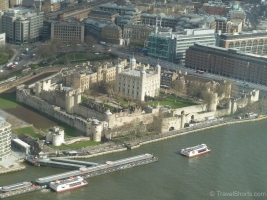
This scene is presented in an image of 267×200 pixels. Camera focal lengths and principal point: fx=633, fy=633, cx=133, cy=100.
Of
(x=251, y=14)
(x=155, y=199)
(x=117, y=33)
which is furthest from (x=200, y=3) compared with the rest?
(x=155, y=199)

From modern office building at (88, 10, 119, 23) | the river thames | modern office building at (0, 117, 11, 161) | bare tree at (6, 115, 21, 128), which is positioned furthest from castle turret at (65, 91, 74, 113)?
modern office building at (88, 10, 119, 23)

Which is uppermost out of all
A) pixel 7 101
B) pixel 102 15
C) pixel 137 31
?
pixel 102 15

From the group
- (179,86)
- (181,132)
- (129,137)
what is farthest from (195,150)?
(179,86)

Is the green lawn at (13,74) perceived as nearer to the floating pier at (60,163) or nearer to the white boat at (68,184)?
the floating pier at (60,163)

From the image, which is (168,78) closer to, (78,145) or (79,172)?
(78,145)

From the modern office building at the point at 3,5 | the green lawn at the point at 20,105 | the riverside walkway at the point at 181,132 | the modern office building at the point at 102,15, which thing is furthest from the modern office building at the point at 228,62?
the modern office building at the point at 3,5

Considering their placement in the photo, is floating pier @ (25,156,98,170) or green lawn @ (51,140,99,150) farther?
green lawn @ (51,140,99,150)

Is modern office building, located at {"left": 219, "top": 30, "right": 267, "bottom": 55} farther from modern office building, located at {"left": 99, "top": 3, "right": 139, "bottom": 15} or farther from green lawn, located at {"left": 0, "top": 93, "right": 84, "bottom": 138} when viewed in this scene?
green lawn, located at {"left": 0, "top": 93, "right": 84, "bottom": 138}
